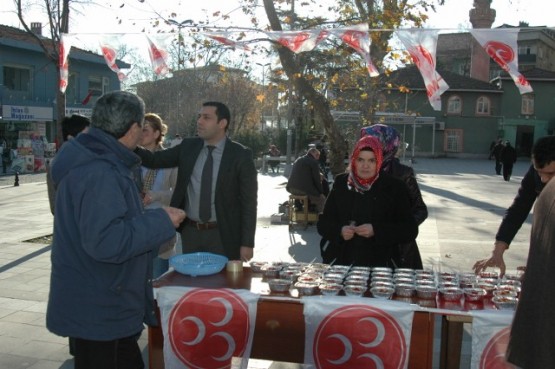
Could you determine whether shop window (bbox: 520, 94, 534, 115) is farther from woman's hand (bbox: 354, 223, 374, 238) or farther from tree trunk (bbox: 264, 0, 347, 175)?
woman's hand (bbox: 354, 223, 374, 238)

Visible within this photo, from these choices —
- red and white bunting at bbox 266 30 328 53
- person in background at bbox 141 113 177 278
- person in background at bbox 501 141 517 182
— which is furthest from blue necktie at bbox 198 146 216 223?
person in background at bbox 501 141 517 182

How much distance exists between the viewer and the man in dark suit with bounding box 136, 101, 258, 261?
14.7 ft

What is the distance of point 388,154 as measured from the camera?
15.1 ft

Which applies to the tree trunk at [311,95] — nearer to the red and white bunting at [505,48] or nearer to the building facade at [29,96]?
the red and white bunting at [505,48]

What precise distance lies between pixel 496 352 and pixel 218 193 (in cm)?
229

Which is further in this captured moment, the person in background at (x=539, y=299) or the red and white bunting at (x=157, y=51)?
the red and white bunting at (x=157, y=51)

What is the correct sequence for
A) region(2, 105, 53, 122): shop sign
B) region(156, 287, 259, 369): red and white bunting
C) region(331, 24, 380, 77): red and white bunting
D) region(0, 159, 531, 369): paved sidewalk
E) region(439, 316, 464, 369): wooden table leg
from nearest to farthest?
region(156, 287, 259, 369): red and white bunting, region(439, 316, 464, 369): wooden table leg, region(0, 159, 531, 369): paved sidewalk, region(331, 24, 380, 77): red and white bunting, region(2, 105, 53, 122): shop sign

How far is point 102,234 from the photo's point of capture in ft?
7.73

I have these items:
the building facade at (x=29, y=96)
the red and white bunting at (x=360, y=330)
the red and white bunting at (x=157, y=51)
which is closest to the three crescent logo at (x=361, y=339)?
the red and white bunting at (x=360, y=330)

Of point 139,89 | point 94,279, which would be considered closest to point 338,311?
point 94,279

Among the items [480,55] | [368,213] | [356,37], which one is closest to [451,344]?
[368,213]

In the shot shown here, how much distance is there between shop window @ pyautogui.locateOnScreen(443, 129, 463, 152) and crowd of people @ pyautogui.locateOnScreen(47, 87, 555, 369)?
4565 cm

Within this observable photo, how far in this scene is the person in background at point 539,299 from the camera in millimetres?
1809

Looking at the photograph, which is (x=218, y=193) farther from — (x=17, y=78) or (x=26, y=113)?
(x=17, y=78)
